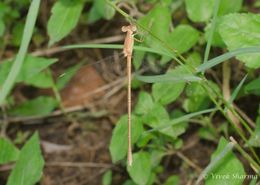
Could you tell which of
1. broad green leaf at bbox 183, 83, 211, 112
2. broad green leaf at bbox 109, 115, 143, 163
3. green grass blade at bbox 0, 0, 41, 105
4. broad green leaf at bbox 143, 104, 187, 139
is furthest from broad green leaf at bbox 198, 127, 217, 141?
green grass blade at bbox 0, 0, 41, 105

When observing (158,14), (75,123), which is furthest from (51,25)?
(75,123)

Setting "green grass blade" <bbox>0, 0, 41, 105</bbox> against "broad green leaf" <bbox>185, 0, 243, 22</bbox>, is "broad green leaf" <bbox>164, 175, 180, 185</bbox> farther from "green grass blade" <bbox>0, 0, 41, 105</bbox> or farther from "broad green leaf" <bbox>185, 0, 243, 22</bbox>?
"green grass blade" <bbox>0, 0, 41, 105</bbox>

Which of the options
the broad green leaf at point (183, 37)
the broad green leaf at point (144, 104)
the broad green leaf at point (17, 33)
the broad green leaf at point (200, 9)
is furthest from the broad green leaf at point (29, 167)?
the broad green leaf at point (17, 33)

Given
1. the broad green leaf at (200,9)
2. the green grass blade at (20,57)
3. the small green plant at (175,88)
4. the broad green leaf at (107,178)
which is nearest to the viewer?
the green grass blade at (20,57)

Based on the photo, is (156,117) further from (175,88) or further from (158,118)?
(175,88)

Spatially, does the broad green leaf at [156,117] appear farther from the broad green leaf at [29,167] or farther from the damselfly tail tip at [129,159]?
the broad green leaf at [29,167]

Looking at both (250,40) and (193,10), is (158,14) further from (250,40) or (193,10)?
(250,40)

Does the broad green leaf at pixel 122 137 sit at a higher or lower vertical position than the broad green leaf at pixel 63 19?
lower

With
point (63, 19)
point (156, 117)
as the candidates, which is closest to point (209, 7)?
point (156, 117)
